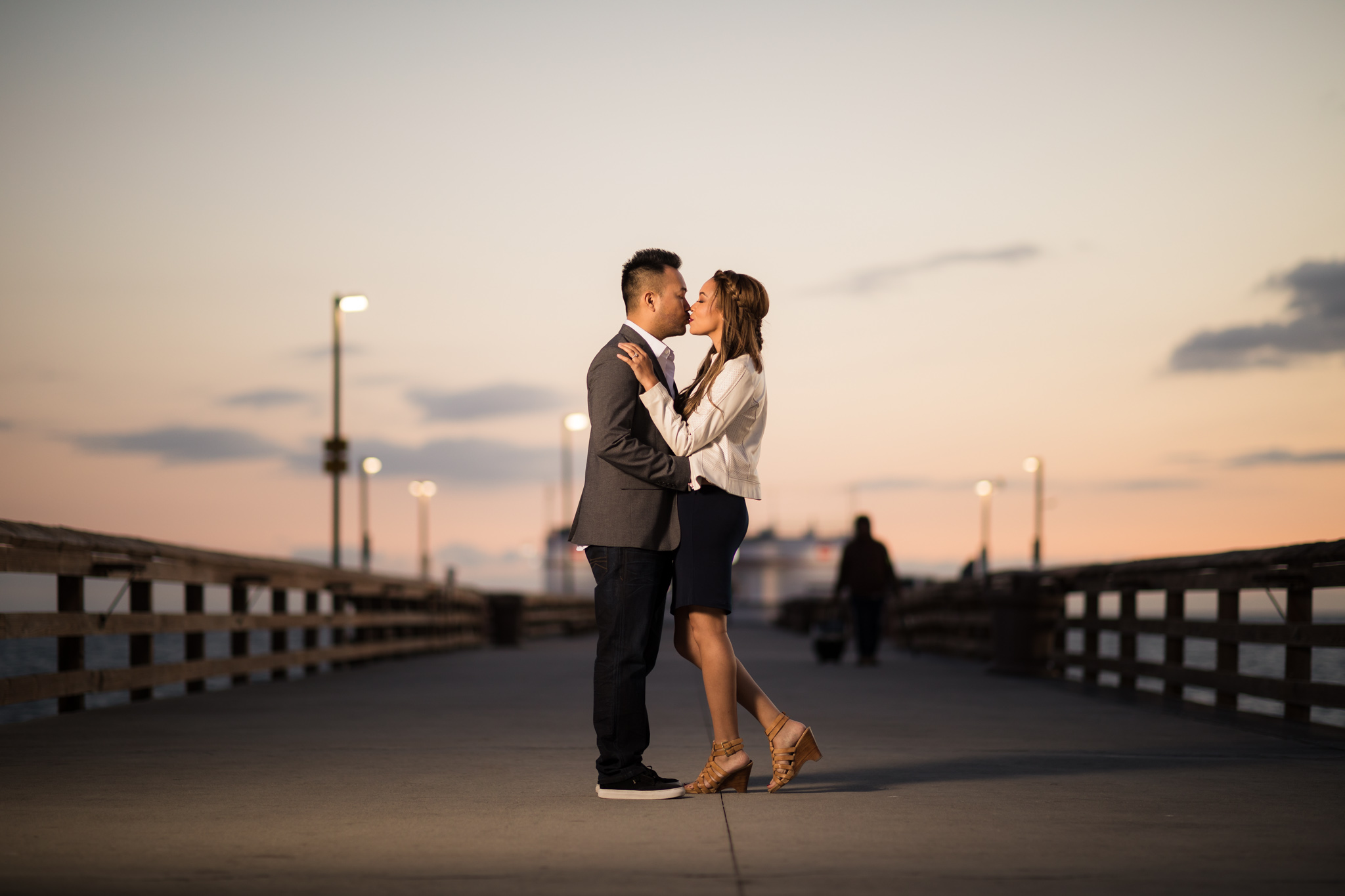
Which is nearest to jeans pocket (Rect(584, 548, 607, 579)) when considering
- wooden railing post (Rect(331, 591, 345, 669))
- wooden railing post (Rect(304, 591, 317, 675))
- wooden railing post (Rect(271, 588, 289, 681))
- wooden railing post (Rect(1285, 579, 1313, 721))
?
wooden railing post (Rect(1285, 579, 1313, 721))

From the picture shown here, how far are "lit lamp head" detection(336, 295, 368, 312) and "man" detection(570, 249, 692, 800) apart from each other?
1893 centimetres

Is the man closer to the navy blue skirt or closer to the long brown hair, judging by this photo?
the navy blue skirt

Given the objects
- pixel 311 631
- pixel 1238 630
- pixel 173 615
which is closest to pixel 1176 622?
pixel 1238 630

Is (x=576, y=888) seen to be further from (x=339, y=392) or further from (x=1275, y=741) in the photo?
(x=339, y=392)

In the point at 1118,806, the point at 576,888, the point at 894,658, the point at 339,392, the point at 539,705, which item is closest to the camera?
the point at 576,888

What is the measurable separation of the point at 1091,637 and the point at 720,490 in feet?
26.8

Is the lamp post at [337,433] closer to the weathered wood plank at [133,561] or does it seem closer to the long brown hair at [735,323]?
the weathered wood plank at [133,561]

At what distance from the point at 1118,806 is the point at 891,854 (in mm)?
1394

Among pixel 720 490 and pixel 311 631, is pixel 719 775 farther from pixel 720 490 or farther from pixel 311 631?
pixel 311 631

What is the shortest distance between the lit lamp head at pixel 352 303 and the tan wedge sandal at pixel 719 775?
1917cm

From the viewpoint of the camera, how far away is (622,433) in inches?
202

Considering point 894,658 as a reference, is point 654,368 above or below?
above

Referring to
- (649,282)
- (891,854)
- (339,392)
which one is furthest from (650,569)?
(339,392)

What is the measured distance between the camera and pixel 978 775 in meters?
6.08
